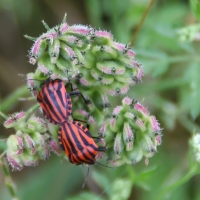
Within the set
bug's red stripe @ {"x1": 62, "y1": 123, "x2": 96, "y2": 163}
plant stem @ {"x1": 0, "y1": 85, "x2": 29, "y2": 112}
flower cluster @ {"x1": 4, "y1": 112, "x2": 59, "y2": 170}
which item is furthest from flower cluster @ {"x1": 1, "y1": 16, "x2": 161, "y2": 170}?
plant stem @ {"x1": 0, "y1": 85, "x2": 29, "y2": 112}

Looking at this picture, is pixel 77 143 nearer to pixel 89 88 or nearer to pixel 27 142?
pixel 27 142

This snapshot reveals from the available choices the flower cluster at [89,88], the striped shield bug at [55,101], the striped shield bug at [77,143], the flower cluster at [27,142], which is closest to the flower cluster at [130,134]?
the flower cluster at [89,88]

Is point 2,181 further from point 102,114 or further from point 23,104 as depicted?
point 102,114

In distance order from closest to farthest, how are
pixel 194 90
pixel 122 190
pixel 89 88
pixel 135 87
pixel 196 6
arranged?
pixel 89 88 < pixel 196 6 < pixel 122 190 < pixel 194 90 < pixel 135 87

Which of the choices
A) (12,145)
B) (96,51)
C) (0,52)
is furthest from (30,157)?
(0,52)

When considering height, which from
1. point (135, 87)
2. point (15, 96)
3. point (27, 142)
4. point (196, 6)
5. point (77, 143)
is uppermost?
point (15, 96)

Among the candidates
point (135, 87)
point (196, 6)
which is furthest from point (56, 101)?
point (135, 87)
